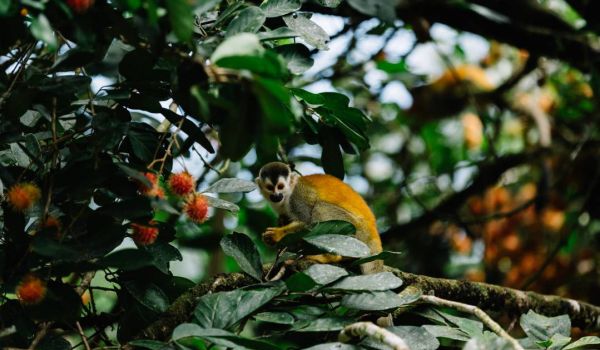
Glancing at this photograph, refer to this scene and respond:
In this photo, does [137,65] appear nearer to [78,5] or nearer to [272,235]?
[78,5]

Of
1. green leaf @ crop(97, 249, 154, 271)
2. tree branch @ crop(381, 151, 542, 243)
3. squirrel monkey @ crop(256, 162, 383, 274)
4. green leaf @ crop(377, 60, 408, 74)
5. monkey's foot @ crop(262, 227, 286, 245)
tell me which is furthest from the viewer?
tree branch @ crop(381, 151, 542, 243)

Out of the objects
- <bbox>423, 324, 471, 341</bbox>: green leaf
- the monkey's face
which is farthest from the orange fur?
<bbox>423, 324, 471, 341</bbox>: green leaf

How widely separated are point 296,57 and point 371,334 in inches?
31.4

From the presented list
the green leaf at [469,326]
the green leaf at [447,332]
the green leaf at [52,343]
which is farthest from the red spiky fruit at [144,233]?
the green leaf at [469,326]

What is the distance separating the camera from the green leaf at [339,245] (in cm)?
202

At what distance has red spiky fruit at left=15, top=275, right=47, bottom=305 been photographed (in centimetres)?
162

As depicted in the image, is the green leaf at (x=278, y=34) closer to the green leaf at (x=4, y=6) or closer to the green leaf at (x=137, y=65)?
the green leaf at (x=137, y=65)

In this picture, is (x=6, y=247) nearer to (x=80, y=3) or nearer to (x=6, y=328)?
(x=6, y=328)

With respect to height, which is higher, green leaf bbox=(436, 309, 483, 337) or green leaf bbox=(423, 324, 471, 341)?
green leaf bbox=(423, 324, 471, 341)

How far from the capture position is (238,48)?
1323mm

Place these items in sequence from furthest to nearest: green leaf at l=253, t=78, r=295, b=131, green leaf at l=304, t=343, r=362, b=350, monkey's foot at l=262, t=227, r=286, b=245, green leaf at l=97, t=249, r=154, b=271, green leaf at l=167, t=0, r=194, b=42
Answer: monkey's foot at l=262, t=227, r=286, b=245
green leaf at l=304, t=343, r=362, b=350
green leaf at l=97, t=249, r=154, b=271
green leaf at l=167, t=0, r=194, b=42
green leaf at l=253, t=78, r=295, b=131

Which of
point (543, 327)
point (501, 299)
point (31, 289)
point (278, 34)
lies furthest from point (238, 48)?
point (501, 299)

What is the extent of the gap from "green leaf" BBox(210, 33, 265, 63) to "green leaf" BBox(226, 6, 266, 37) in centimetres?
40

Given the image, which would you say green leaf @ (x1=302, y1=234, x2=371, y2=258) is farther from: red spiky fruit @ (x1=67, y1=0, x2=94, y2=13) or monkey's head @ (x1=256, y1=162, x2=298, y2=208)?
monkey's head @ (x1=256, y1=162, x2=298, y2=208)
